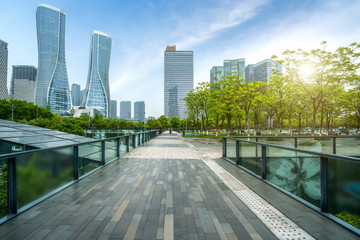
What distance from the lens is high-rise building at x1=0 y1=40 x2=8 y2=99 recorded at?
13927cm

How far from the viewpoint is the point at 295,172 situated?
3572 mm

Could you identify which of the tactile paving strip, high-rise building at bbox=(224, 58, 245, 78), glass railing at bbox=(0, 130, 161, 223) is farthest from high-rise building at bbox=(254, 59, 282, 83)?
glass railing at bbox=(0, 130, 161, 223)

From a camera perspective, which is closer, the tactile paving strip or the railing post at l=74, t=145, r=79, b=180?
the tactile paving strip

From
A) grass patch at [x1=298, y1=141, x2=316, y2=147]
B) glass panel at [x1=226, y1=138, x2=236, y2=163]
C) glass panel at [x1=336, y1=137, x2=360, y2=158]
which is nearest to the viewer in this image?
glass panel at [x1=226, y1=138, x2=236, y2=163]

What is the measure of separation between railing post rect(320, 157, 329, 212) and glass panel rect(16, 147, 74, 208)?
5231 mm

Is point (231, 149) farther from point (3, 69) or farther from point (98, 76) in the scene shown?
point (3, 69)

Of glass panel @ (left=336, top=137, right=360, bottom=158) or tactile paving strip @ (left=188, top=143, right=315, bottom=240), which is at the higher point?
glass panel @ (left=336, top=137, right=360, bottom=158)

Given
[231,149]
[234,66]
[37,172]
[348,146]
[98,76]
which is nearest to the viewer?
[37,172]

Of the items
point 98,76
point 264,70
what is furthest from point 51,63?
point 264,70

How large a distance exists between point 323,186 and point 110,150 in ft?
22.9

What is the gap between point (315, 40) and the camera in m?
17.1

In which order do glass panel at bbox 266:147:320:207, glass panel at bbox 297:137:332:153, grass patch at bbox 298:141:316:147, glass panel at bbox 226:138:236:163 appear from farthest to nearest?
grass patch at bbox 298:141:316:147, glass panel at bbox 297:137:332:153, glass panel at bbox 226:138:236:163, glass panel at bbox 266:147:320:207

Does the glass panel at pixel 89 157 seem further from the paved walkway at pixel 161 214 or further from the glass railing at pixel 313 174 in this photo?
the glass railing at pixel 313 174

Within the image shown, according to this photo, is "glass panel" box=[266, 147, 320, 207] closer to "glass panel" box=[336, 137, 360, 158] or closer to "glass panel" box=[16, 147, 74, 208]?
"glass panel" box=[16, 147, 74, 208]
